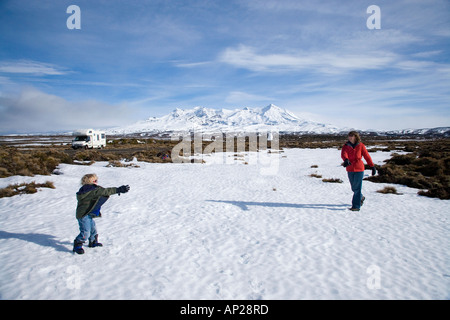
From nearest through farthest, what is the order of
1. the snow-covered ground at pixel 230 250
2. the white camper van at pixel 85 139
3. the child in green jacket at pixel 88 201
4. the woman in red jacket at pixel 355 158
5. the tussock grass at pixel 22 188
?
the snow-covered ground at pixel 230 250, the child in green jacket at pixel 88 201, the woman in red jacket at pixel 355 158, the tussock grass at pixel 22 188, the white camper van at pixel 85 139

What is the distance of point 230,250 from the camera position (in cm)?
496

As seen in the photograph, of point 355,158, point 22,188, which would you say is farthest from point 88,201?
point 22,188

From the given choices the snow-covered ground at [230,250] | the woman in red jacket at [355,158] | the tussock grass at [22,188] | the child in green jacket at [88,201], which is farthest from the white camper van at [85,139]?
the woman in red jacket at [355,158]

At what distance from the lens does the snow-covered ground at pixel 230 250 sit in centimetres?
359

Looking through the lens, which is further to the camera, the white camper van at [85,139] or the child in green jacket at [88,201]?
the white camper van at [85,139]

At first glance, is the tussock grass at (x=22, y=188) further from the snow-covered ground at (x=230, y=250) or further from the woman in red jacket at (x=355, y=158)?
the woman in red jacket at (x=355, y=158)

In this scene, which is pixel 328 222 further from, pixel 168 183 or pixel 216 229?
pixel 168 183

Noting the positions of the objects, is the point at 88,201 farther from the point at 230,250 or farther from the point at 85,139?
the point at 85,139

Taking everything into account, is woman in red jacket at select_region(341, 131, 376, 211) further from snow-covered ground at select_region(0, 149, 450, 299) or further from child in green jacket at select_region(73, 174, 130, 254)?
child in green jacket at select_region(73, 174, 130, 254)

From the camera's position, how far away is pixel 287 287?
3.64 meters

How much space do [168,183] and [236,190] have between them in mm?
4082

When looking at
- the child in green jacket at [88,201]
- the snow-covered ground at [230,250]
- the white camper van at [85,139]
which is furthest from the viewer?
the white camper van at [85,139]
